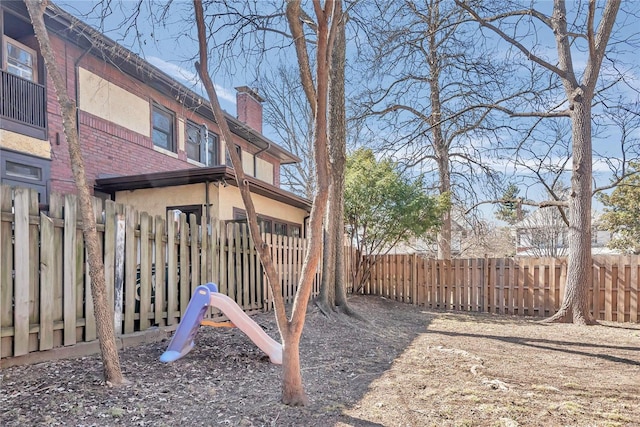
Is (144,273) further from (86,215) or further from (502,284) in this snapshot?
(502,284)

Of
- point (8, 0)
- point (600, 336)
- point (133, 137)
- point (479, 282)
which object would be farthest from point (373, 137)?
point (8, 0)

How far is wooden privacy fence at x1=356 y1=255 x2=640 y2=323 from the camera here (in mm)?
8516

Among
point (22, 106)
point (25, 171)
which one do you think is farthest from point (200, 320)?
point (22, 106)

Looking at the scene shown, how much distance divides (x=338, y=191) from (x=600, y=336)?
535 centimetres

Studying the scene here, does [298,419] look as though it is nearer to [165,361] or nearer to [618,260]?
[165,361]

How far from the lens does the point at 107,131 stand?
912cm

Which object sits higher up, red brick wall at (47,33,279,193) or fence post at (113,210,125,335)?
red brick wall at (47,33,279,193)

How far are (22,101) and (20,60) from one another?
1120 millimetres

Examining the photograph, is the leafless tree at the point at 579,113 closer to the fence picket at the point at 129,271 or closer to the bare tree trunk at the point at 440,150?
the bare tree trunk at the point at 440,150

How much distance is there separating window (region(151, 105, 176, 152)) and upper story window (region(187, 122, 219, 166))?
1.82ft

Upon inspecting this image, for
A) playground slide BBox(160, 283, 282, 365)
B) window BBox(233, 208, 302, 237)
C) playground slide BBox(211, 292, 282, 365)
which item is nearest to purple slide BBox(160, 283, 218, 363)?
playground slide BBox(160, 283, 282, 365)

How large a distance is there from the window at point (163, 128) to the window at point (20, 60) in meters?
2.98

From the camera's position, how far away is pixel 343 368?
436cm

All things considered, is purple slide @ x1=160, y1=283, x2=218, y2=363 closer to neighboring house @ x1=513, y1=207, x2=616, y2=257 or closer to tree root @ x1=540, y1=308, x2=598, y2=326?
tree root @ x1=540, y1=308, x2=598, y2=326
